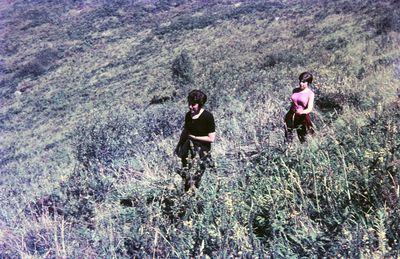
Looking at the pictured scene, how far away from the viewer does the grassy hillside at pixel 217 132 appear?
9.30ft

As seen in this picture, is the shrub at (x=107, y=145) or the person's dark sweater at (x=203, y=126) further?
the shrub at (x=107, y=145)

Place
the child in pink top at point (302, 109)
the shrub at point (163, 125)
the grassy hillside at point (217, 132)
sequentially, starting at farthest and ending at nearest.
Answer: the shrub at point (163, 125) → the child in pink top at point (302, 109) → the grassy hillside at point (217, 132)

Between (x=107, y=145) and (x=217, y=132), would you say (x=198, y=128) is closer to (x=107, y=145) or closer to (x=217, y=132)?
(x=217, y=132)

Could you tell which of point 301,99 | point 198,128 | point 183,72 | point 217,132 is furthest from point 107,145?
point 183,72

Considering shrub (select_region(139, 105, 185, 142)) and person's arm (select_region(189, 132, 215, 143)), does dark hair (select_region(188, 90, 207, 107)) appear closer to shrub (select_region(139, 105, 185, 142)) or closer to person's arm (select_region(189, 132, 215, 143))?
person's arm (select_region(189, 132, 215, 143))

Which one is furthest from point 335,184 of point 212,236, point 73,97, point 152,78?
point 73,97

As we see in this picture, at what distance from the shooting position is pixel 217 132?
7020 millimetres

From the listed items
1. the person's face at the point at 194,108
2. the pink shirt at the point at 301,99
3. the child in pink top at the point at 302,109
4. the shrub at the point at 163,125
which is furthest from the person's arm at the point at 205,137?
the shrub at the point at 163,125

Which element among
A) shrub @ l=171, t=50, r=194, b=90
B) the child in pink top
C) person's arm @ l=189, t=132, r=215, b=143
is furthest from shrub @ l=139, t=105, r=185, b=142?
shrub @ l=171, t=50, r=194, b=90

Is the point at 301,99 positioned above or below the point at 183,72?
above

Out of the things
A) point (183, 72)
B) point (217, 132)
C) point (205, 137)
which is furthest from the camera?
point (183, 72)

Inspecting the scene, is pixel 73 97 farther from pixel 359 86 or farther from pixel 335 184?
pixel 335 184

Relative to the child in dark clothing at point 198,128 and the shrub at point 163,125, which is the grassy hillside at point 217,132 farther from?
the child in dark clothing at point 198,128

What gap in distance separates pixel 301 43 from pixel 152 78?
10.3 meters
